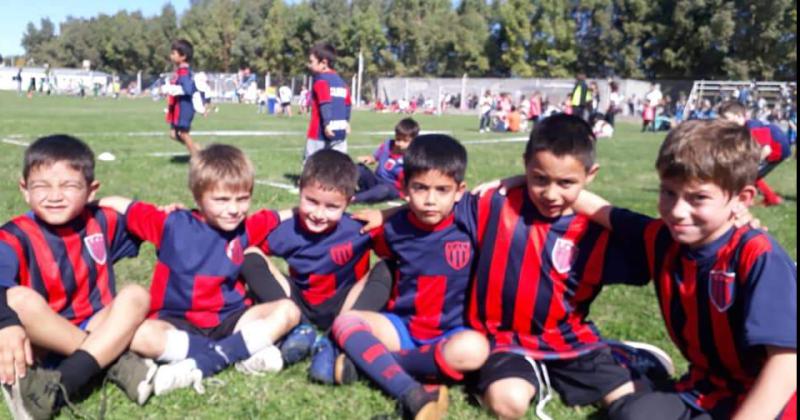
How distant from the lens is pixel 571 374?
124 inches

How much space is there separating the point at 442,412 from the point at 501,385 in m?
0.26

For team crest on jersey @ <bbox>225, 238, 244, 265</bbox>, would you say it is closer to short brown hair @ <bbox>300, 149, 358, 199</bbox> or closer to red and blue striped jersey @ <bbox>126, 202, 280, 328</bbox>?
red and blue striped jersey @ <bbox>126, 202, 280, 328</bbox>

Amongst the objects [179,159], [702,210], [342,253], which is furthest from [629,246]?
[179,159]

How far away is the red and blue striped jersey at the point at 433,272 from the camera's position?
11.1ft

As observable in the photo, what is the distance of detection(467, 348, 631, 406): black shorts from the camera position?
306cm

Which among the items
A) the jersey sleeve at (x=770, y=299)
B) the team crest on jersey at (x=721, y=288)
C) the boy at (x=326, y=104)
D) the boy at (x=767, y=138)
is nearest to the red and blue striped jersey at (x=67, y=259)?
the team crest on jersey at (x=721, y=288)

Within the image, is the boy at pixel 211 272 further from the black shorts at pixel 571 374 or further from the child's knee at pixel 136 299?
the black shorts at pixel 571 374

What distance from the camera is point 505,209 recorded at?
3.23 meters

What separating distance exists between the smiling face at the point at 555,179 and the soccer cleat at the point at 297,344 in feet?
4.03

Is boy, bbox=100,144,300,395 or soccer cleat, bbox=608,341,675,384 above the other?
boy, bbox=100,144,300,395

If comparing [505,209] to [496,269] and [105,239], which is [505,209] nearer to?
[496,269]

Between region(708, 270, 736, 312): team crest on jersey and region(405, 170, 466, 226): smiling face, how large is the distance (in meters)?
1.17

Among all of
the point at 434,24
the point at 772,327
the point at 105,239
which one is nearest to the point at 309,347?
the point at 105,239

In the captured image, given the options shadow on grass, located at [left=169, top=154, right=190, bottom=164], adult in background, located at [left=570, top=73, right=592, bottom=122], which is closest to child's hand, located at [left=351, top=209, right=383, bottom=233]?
shadow on grass, located at [left=169, top=154, right=190, bottom=164]
